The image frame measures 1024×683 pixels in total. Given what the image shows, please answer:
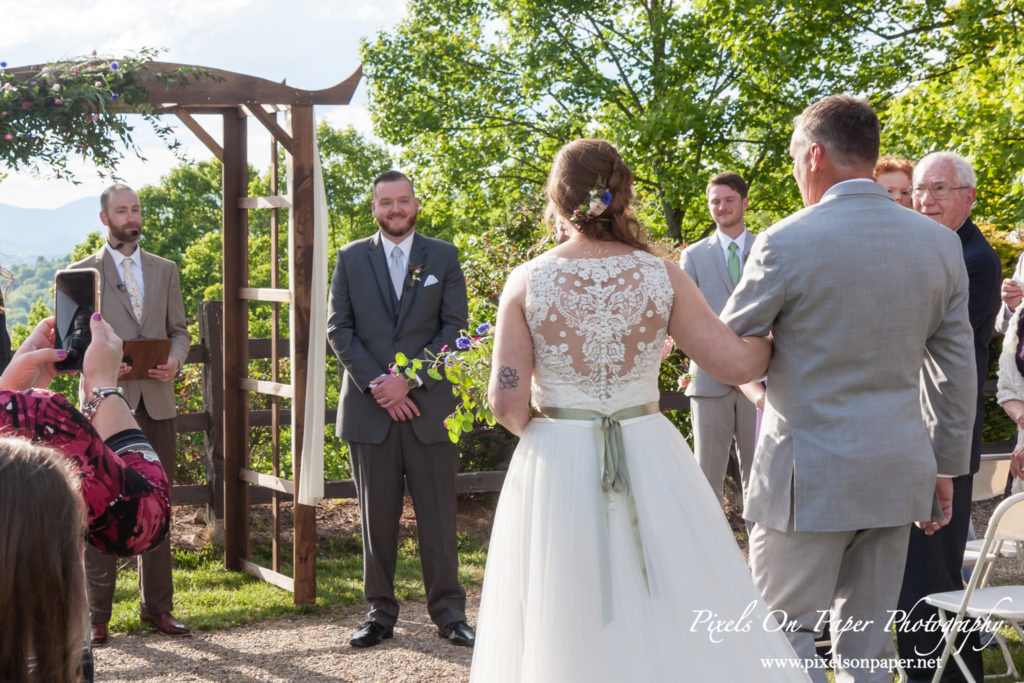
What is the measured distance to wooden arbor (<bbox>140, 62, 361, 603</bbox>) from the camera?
18.7 ft

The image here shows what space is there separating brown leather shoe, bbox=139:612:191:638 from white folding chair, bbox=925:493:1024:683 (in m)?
3.81

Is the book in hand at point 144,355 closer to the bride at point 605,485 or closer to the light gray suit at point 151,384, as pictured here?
the light gray suit at point 151,384

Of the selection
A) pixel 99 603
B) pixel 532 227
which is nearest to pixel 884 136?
pixel 532 227

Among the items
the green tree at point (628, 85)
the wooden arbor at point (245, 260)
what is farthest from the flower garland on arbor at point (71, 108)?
the green tree at point (628, 85)

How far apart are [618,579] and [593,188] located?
120cm

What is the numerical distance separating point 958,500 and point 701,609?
5.32ft

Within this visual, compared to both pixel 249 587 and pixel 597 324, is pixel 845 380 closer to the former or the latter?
pixel 597 324

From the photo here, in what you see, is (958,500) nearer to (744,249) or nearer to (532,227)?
(744,249)

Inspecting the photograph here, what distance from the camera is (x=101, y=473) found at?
80.8 inches

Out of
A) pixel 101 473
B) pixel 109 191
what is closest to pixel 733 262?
pixel 109 191

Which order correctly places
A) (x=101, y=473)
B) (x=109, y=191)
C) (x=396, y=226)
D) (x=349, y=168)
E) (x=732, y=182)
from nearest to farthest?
(x=101, y=473) → (x=396, y=226) → (x=109, y=191) → (x=732, y=182) → (x=349, y=168)

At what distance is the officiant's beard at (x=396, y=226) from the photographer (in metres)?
5.34

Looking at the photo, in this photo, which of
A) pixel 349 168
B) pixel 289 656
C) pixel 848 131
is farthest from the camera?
pixel 349 168

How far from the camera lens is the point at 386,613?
206 inches
